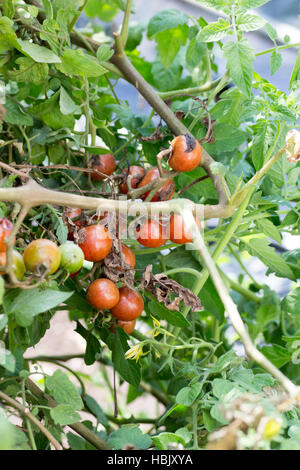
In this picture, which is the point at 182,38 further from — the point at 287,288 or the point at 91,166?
the point at 287,288

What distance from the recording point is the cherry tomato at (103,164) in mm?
585

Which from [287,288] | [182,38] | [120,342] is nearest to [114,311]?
[120,342]

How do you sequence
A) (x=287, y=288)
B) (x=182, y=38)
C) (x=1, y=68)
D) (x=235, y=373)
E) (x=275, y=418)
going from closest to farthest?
(x=275, y=418) < (x=235, y=373) < (x=1, y=68) < (x=182, y=38) < (x=287, y=288)

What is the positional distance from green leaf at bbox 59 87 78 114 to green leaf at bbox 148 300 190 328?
0.71ft

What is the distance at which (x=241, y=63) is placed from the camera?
0.50 meters

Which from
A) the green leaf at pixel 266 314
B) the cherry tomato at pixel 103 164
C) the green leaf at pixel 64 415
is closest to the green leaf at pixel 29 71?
the cherry tomato at pixel 103 164

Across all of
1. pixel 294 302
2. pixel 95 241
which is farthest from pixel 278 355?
pixel 95 241

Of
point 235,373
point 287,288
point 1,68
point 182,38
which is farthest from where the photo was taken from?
point 287,288

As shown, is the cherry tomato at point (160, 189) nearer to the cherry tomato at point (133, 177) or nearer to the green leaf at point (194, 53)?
the cherry tomato at point (133, 177)

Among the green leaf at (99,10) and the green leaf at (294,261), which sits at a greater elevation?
the green leaf at (99,10)

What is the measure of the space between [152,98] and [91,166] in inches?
4.1

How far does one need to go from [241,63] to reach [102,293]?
0.83 feet

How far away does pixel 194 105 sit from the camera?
2.08 ft

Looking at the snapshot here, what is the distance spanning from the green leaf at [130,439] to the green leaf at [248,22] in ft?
1.26
